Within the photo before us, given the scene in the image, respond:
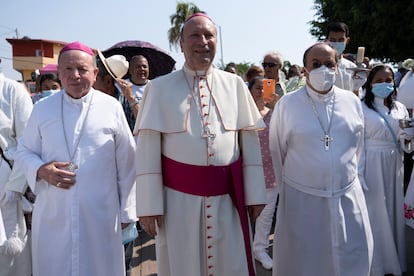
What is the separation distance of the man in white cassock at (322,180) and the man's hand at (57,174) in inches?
68.1

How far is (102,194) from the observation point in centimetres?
288

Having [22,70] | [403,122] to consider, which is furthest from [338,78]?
[22,70]

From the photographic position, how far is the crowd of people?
2.72 metres

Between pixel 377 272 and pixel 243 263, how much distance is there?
75.2 inches

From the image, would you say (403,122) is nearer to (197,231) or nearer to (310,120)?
(310,120)

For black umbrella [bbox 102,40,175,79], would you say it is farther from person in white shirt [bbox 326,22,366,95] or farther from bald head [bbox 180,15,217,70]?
bald head [bbox 180,15,217,70]

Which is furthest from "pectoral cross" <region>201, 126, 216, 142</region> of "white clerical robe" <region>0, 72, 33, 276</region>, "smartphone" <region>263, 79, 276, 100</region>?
"smartphone" <region>263, 79, 276, 100</region>

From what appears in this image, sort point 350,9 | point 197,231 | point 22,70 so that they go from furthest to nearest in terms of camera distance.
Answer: point 22,70
point 350,9
point 197,231

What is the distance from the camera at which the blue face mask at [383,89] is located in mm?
4137

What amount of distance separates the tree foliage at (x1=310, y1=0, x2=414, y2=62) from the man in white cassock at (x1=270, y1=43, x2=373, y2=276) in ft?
→ 59.9

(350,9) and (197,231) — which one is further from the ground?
(350,9)

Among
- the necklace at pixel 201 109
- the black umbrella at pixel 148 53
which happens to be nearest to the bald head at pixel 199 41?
the necklace at pixel 201 109

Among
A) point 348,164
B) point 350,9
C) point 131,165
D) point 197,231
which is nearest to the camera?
point 197,231

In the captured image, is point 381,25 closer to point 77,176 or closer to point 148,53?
point 148,53
